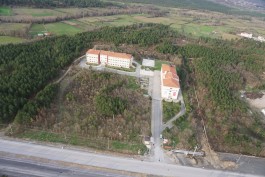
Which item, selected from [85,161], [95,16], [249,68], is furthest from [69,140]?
[95,16]

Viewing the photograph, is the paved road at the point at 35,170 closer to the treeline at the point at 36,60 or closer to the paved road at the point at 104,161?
the paved road at the point at 104,161

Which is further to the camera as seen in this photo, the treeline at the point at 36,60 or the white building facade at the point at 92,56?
the white building facade at the point at 92,56

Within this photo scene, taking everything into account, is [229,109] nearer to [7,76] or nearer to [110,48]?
[110,48]

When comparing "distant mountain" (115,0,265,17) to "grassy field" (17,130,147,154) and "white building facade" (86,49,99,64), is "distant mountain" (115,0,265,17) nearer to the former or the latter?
"white building facade" (86,49,99,64)

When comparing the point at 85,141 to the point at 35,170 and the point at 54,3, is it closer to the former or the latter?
the point at 35,170

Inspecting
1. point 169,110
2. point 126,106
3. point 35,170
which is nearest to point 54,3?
point 126,106

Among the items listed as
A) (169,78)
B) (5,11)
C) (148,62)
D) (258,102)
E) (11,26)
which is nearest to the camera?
(169,78)

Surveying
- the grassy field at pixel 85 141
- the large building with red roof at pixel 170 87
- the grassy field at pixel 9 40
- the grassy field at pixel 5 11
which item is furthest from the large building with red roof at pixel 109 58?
the grassy field at pixel 5 11
